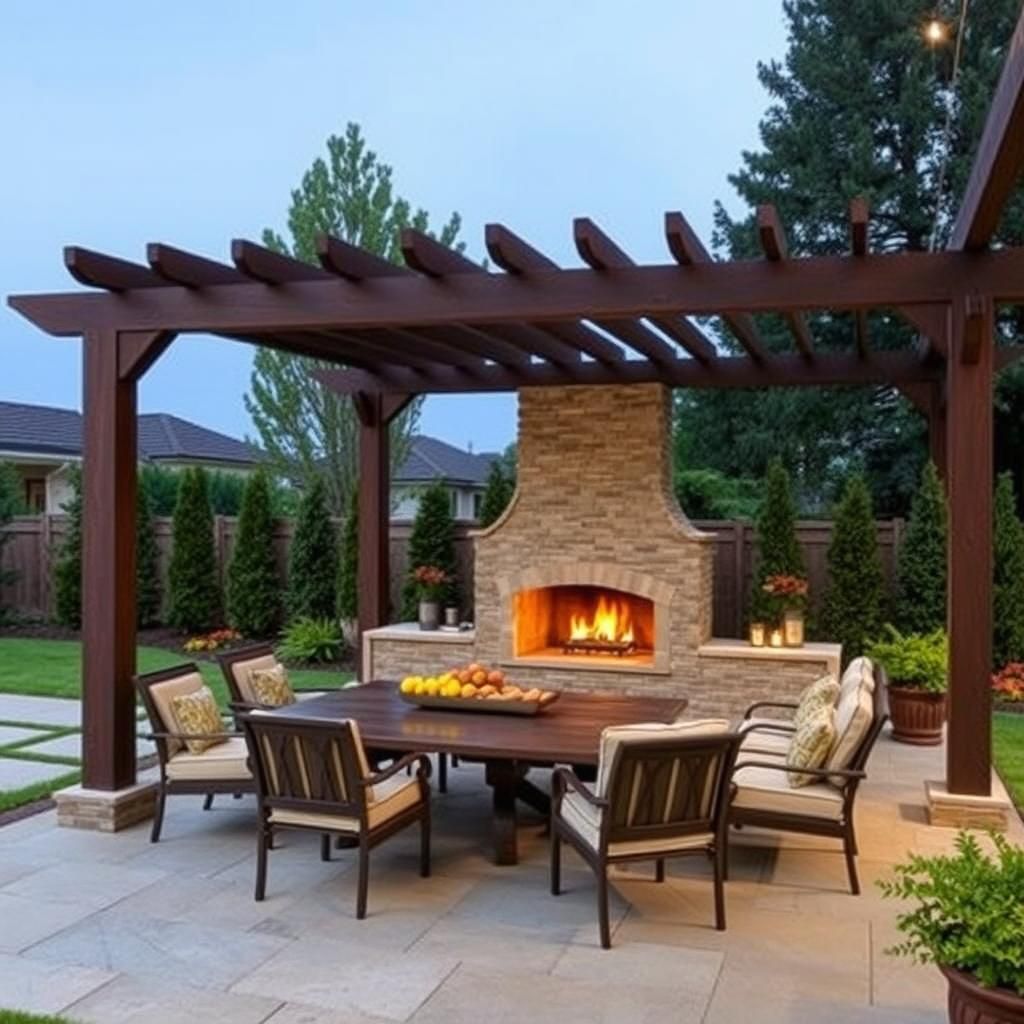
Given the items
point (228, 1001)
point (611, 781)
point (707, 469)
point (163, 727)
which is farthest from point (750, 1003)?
point (707, 469)

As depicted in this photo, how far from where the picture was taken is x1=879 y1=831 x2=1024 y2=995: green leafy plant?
283 centimetres

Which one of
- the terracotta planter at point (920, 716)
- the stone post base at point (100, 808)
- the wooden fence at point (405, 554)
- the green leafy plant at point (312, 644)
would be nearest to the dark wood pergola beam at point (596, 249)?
the terracotta planter at point (920, 716)

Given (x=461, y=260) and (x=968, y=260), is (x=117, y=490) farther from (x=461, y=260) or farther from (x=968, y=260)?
(x=968, y=260)

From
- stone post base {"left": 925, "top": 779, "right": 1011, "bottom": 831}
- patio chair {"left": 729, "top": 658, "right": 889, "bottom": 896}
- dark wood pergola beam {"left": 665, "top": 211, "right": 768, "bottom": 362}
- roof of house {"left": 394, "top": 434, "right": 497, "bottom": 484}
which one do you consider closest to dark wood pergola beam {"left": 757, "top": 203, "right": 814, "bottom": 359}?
dark wood pergola beam {"left": 665, "top": 211, "right": 768, "bottom": 362}

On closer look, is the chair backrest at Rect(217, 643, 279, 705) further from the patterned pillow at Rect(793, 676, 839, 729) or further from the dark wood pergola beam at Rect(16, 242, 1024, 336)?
the patterned pillow at Rect(793, 676, 839, 729)

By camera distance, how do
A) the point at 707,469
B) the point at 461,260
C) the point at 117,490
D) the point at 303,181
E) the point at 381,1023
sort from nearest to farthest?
the point at 381,1023 < the point at 461,260 < the point at 117,490 < the point at 303,181 < the point at 707,469

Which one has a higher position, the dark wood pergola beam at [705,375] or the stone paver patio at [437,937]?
the dark wood pergola beam at [705,375]

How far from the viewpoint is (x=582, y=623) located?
9867 mm

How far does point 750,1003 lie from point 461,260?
3889 millimetres

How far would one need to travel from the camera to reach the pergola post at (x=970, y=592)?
5695mm

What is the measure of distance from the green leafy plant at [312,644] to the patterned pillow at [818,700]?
720 centimetres

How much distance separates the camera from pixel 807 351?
8203mm

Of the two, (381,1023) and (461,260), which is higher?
(461,260)

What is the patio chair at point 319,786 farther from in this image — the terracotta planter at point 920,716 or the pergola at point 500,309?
the terracotta planter at point 920,716
